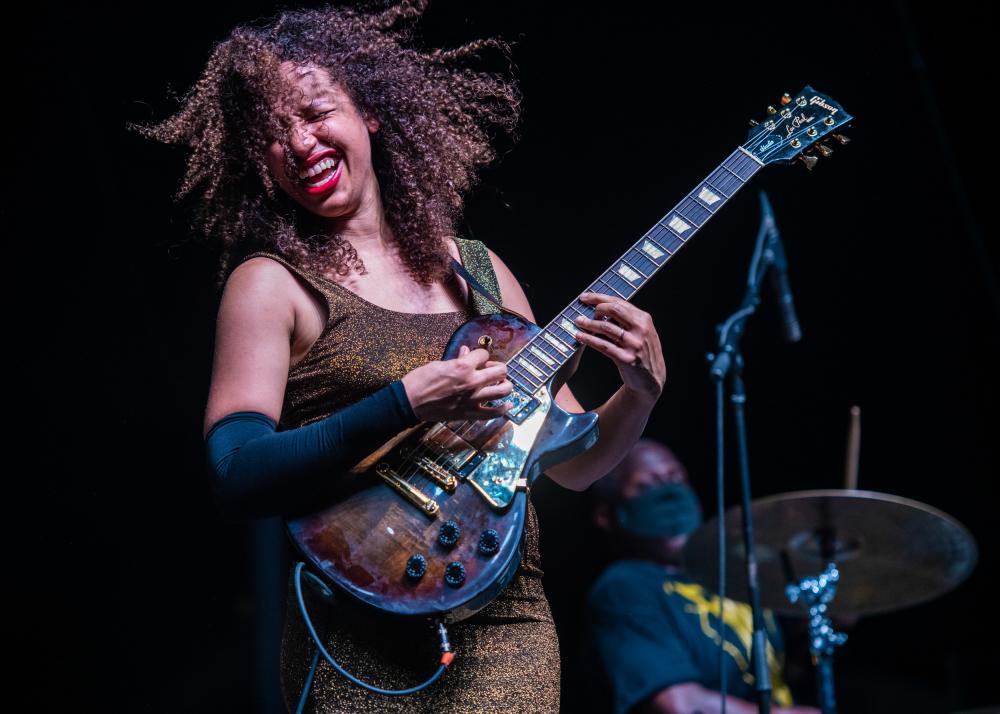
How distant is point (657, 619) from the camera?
4.15m

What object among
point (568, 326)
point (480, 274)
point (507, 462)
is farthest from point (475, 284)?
point (507, 462)

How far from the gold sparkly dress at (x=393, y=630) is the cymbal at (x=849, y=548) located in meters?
2.04


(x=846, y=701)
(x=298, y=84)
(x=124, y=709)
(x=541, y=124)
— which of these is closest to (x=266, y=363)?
(x=298, y=84)

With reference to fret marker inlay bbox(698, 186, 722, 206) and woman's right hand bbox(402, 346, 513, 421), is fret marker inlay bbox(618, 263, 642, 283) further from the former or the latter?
woman's right hand bbox(402, 346, 513, 421)

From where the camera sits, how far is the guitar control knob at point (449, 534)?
1639 millimetres

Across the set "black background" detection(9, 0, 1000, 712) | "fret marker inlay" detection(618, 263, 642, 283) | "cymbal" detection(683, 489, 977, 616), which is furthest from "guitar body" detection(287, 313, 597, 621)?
"cymbal" detection(683, 489, 977, 616)

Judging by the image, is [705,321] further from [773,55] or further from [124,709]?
[124,709]

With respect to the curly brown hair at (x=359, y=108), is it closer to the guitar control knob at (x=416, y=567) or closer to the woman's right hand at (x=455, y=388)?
the woman's right hand at (x=455, y=388)

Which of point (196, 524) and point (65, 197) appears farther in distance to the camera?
point (196, 524)

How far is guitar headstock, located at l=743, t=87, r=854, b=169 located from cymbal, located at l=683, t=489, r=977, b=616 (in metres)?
1.70

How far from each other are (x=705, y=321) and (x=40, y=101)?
127 inches

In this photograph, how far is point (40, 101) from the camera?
285 cm

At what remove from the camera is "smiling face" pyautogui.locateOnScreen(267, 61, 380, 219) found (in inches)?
81.9

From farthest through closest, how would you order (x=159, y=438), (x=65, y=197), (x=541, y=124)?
(x=541, y=124)
(x=159, y=438)
(x=65, y=197)
